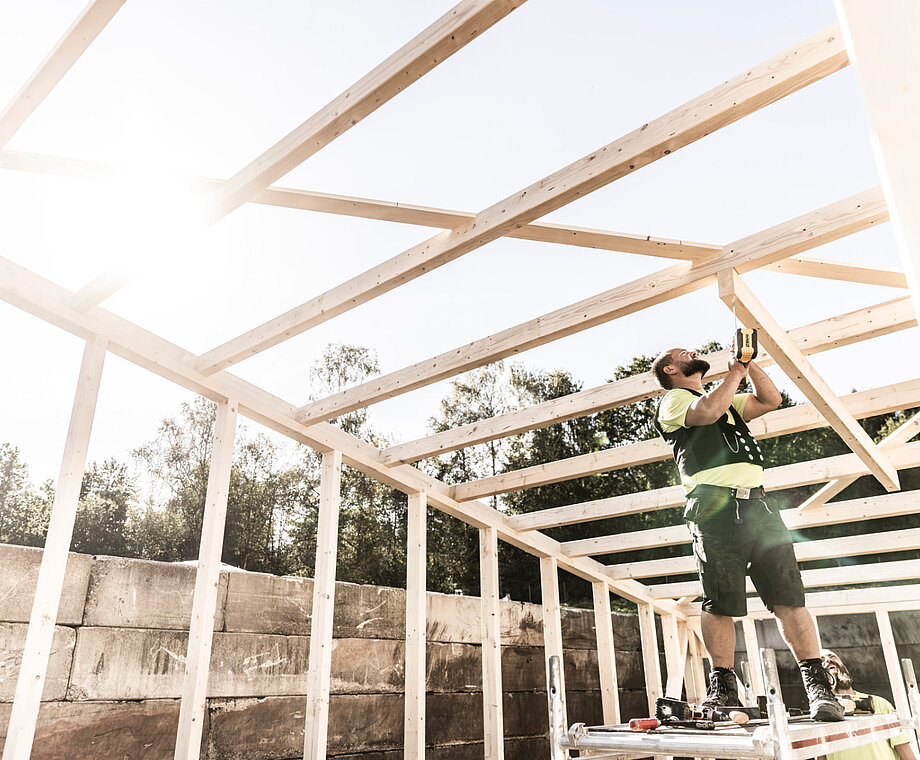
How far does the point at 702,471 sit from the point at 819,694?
0.85 meters

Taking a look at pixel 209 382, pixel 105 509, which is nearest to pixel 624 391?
pixel 209 382

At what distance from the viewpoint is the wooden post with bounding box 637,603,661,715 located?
7207 millimetres

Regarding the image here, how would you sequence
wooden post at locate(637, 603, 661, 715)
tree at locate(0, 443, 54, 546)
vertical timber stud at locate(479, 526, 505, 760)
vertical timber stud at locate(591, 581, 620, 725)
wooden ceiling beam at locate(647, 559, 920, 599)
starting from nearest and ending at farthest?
vertical timber stud at locate(479, 526, 505, 760)
wooden ceiling beam at locate(647, 559, 920, 599)
vertical timber stud at locate(591, 581, 620, 725)
wooden post at locate(637, 603, 661, 715)
tree at locate(0, 443, 54, 546)

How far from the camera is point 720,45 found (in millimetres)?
3568

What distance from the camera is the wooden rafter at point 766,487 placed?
451cm

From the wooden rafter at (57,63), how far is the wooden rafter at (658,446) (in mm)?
3407

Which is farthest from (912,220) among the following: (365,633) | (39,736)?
(365,633)

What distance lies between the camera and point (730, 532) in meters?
2.72

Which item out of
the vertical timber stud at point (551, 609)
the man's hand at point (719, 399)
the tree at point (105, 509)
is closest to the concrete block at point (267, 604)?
the vertical timber stud at point (551, 609)

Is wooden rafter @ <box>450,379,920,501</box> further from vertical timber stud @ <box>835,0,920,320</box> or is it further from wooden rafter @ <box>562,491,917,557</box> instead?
vertical timber stud @ <box>835,0,920,320</box>

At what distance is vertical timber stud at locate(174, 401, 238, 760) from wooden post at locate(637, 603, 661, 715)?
4.96 metres

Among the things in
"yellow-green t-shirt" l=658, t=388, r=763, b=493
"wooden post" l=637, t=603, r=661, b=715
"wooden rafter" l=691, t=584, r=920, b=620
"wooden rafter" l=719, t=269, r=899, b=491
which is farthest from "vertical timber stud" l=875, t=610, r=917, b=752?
"yellow-green t-shirt" l=658, t=388, r=763, b=493

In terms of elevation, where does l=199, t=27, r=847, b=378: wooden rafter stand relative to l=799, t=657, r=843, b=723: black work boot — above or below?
above

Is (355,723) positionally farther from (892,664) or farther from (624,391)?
(892,664)
